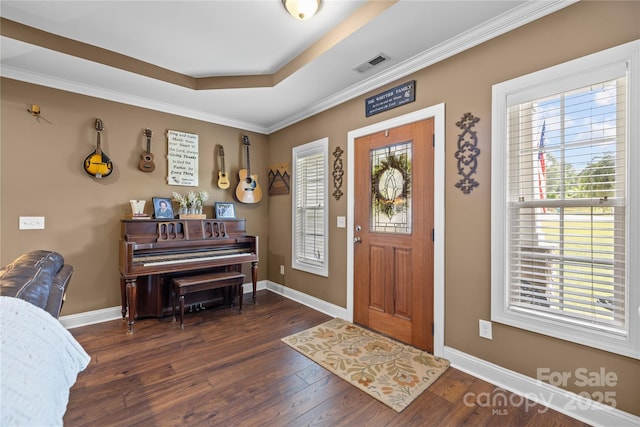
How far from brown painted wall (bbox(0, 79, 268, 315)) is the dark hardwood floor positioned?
797 mm

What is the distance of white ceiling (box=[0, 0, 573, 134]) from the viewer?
198cm

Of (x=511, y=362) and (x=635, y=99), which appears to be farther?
(x=511, y=362)

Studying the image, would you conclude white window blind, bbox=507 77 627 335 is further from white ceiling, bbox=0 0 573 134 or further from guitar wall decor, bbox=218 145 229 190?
guitar wall decor, bbox=218 145 229 190

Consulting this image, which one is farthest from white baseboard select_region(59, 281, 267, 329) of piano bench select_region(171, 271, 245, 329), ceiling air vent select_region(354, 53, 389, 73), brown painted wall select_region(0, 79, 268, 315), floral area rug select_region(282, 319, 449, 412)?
ceiling air vent select_region(354, 53, 389, 73)

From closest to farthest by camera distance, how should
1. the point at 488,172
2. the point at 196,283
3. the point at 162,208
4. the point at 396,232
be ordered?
the point at 488,172
the point at 396,232
the point at 196,283
the point at 162,208

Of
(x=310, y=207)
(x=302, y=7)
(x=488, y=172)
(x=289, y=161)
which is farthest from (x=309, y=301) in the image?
(x=302, y=7)

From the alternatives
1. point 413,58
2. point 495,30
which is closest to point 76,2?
point 413,58

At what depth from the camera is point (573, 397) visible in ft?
5.49

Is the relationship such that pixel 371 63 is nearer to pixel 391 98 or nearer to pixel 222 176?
pixel 391 98

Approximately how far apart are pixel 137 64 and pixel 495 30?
3.09m

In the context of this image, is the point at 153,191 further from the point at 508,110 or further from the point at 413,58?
the point at 508,110

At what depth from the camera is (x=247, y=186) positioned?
13.6ft

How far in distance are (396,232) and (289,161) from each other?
202cm

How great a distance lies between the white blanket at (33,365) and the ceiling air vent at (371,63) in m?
2.67
